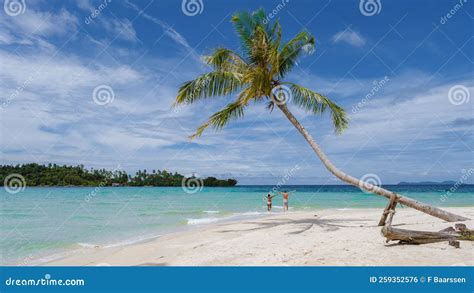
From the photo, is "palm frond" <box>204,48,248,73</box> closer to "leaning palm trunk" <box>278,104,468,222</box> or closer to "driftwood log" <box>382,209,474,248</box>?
"leaning palm trunk" <box>278,104,468,222</box>

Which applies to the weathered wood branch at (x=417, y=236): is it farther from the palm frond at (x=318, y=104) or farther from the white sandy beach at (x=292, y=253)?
the palm frond at (x=318, y=104)

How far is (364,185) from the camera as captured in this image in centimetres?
909

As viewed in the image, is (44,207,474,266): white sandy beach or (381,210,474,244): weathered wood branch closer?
(44,207,474,266): white sandy beach

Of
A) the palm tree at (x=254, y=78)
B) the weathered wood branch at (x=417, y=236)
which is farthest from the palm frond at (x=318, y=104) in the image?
the weathered wood branch at (x=417, y=236)

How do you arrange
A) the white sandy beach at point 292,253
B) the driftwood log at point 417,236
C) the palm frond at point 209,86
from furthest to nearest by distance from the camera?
the palm frond at point 209,86 → the driftwood log at point 417,236 → the white sandy beach at point 292,253

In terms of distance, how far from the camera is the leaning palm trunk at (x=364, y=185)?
348 inches

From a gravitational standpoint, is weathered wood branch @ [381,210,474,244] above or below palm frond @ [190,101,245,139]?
below

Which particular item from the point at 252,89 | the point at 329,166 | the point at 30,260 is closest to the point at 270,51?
the point at 252,89

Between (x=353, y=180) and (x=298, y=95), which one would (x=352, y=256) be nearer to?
(x=353, y=180)

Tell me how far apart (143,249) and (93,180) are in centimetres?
6179

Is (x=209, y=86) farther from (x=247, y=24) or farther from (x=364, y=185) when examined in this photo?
(x=364, y=185)

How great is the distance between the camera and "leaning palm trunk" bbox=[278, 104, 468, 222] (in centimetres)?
884

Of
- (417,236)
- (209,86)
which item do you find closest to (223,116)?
(209,86)

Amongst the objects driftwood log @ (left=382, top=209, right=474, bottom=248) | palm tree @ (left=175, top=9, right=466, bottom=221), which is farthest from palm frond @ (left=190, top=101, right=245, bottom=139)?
driftwood log @ (left=382, top=209, right=474, bottom=248)
